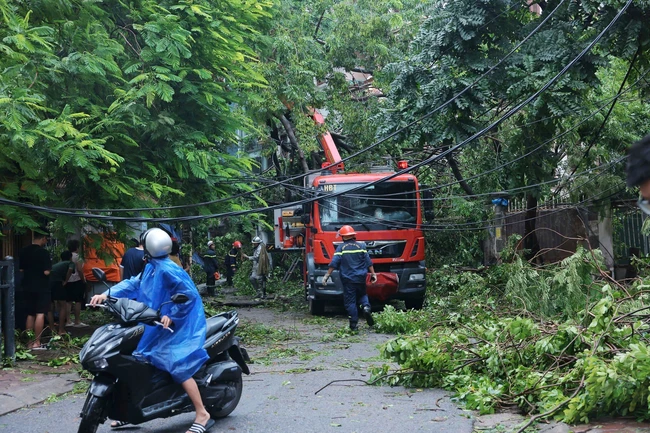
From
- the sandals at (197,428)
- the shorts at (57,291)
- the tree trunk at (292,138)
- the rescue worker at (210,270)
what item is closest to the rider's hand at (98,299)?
the sandals at (197,428)

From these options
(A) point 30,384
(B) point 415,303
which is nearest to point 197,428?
(A) point 30,384

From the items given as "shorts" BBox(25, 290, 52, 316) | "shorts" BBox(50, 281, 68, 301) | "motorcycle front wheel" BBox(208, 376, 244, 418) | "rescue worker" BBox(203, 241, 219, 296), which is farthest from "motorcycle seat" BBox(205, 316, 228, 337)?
"rescue worker" BBox(203, 241, 219, 296)

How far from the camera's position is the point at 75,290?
13.5 meters

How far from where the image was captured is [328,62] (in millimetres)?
21156

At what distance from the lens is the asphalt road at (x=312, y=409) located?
670 centimetres

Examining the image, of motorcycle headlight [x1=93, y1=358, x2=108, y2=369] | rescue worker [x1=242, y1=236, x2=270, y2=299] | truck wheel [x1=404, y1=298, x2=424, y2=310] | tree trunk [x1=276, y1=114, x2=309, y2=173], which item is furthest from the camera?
rescue worker [x1=242, y1=236, x2=270, y2=299]

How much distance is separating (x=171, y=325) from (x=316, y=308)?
1085 centimetres

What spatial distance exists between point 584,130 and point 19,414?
494 inches

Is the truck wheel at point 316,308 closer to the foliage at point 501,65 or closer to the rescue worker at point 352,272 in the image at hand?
the rescue worker at point 352,272

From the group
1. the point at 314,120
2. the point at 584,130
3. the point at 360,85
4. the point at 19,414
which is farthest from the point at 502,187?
the point at 19,414

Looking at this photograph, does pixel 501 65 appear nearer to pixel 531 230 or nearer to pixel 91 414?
pixel 531 230

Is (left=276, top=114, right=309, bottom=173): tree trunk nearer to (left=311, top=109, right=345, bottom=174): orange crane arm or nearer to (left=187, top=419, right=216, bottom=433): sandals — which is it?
(left=311, top=109, right=345, bottom=174): orange crane arm

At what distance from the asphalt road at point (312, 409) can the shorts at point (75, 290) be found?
4.43 m

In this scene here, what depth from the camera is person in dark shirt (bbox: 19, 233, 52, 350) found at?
11430 mm
